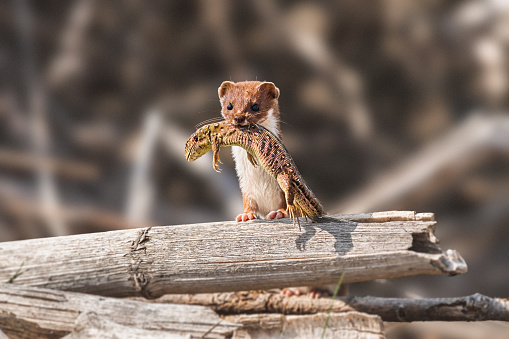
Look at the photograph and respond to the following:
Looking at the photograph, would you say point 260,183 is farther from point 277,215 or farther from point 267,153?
point 267,153

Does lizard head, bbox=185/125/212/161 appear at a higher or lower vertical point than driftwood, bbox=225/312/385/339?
higher

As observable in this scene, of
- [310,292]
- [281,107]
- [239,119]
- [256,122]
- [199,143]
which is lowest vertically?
[310,292]

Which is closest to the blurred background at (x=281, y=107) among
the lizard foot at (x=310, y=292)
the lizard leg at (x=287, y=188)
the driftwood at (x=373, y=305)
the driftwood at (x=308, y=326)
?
the lizard foot at (x=310, y=292)

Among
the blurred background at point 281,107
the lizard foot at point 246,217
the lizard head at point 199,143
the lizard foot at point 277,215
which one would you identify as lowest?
the lizard foot at point 277,215

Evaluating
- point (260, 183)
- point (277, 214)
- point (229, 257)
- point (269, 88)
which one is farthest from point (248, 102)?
point (229, 257)

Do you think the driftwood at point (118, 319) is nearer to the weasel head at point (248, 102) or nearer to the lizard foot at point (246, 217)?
the lizard foot at point (246, 217)

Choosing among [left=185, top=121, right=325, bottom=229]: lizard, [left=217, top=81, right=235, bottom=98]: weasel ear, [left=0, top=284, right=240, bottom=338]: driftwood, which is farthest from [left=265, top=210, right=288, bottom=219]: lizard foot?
[left=217, top=81, right=235, bottom=98]: weasel ear

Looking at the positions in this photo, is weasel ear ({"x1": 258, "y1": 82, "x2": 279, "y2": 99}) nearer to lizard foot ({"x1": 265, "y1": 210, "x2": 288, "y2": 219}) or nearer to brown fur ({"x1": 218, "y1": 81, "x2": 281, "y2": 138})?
brown fur ({"x1": 218, "y1": 81, "x2": 281, "y2": 138})
